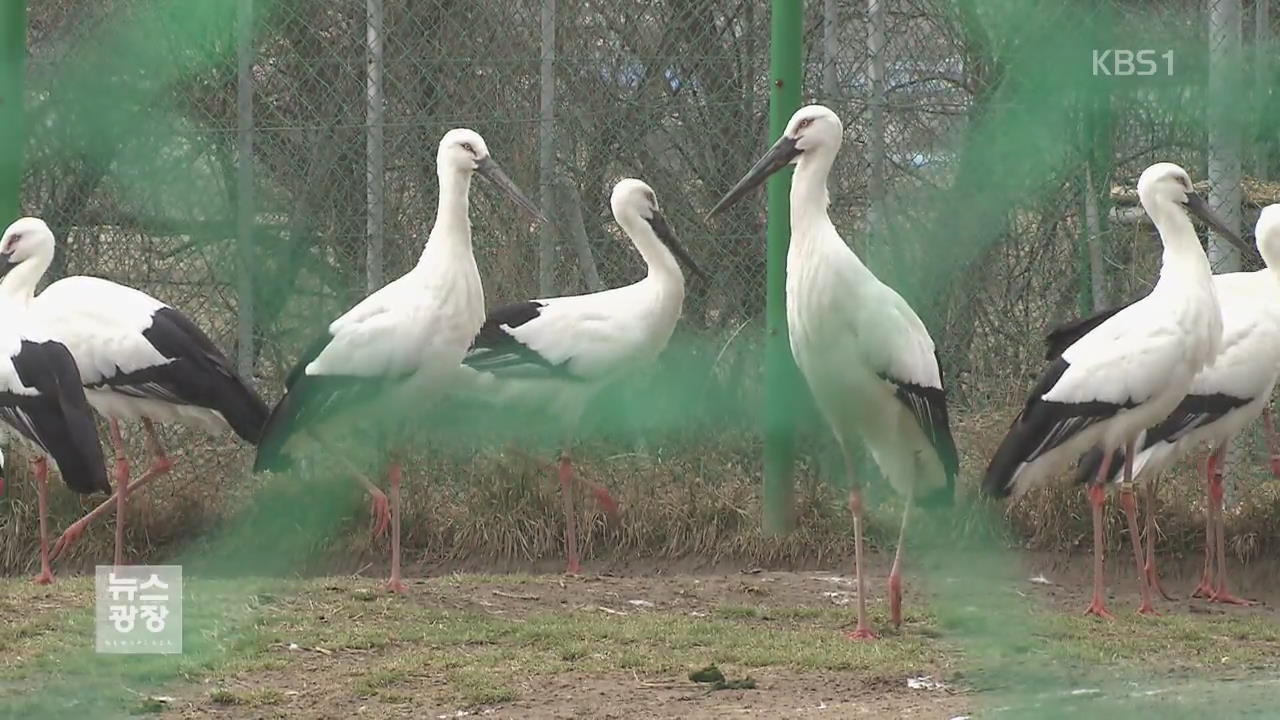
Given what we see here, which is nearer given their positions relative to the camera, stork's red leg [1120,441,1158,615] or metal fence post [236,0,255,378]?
metal fence post [236,0,255,378]

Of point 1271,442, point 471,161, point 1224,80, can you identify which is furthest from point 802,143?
point 1224,80

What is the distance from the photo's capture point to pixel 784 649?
13.4 ft

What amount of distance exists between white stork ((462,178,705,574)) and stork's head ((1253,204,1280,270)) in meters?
1.63

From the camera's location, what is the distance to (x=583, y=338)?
539 cm

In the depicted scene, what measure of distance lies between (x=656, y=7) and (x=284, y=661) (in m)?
1.80

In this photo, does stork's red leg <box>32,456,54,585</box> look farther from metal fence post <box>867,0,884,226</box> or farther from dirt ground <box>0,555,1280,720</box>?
metal fence post <box>867,0,884,226</box>

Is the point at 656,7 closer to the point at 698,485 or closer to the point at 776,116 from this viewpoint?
the point at 776,116

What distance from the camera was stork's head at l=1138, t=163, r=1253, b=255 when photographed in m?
4.15

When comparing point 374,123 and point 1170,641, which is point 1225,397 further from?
point 374,123

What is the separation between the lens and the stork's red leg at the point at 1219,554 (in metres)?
5.23

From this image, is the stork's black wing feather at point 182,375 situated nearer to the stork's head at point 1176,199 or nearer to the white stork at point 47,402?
the white stork at point 47,402

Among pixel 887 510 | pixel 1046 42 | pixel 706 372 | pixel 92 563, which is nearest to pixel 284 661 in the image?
pixel 706 372

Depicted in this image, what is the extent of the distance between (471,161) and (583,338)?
1122 mm

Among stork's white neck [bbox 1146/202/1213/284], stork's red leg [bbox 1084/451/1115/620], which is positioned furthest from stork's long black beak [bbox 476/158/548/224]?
stork's red leg [bbox 1084/451/1115/620]
